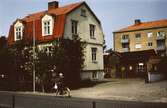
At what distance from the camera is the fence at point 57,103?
4.61m

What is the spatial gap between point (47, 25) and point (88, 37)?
266 centimetres

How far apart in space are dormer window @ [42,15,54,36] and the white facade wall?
0.92m

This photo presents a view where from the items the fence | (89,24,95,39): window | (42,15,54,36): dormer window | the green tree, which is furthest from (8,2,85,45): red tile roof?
the fence

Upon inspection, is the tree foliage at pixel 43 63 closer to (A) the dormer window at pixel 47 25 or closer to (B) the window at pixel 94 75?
(A) the dormer window at pixel 47 25

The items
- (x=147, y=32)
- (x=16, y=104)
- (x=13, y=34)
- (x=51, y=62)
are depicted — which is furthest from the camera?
(x=147, y=32)

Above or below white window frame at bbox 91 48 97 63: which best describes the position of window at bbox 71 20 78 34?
above

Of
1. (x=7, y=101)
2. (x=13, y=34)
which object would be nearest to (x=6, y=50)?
(x=13, y=34)

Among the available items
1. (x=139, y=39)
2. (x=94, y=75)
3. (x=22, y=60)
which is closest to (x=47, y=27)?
(x=22, y=60)

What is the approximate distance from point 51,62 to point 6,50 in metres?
2.72

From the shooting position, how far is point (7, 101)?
7.11 meters

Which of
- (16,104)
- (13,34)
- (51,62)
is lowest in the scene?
(16,104)

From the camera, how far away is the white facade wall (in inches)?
794

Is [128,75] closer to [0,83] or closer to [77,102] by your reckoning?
[0,83]

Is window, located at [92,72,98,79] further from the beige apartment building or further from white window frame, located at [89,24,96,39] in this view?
the beige apartment building
